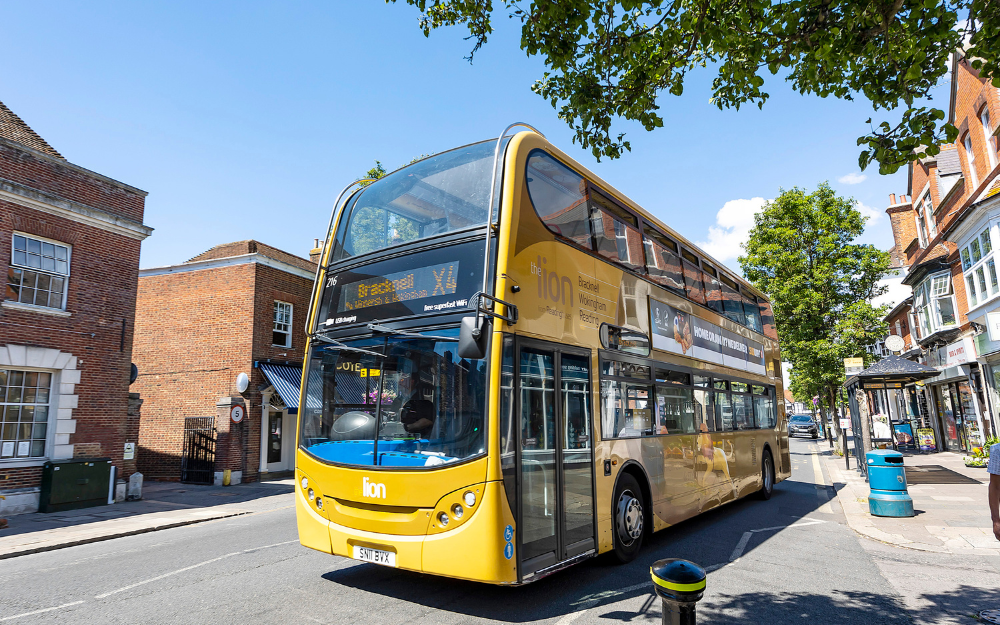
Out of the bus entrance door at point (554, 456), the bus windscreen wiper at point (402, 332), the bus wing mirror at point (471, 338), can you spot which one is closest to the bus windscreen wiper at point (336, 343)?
the bus windscreen wiper at point (402, 332)

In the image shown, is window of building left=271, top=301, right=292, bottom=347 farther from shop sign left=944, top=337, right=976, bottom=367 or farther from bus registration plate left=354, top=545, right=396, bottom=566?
shop sign left=944, top=337, right=976, bottom=367

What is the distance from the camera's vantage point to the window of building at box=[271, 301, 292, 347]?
66.1ft

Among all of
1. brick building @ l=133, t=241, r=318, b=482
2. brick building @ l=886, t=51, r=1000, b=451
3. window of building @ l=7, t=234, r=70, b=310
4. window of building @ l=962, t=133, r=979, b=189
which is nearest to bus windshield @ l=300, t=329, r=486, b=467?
window of building @ l=7, t=234, r=70, b=310

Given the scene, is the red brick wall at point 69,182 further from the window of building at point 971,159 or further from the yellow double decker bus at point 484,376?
the window of building at point 971,159

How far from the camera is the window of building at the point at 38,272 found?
12656 millimetres

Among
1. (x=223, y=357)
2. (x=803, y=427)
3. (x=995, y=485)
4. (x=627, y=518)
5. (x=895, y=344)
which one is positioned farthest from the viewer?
(x=803, y=427)

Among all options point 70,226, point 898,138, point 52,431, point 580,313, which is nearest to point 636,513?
point 580,313

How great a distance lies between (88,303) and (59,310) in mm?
660

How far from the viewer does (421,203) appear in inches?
238

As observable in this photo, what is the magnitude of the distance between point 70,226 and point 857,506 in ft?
60.2

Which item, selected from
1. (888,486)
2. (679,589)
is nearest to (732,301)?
(888,486)

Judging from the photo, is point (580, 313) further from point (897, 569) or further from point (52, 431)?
point (52, 431)

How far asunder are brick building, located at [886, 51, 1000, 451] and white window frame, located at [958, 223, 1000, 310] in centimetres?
4

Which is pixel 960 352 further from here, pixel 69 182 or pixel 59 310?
pixel 69 182
